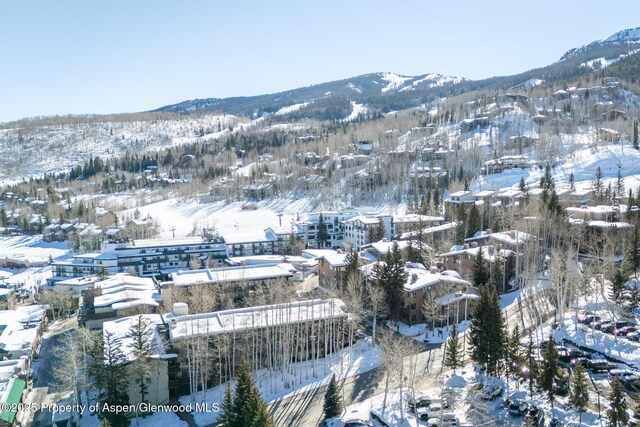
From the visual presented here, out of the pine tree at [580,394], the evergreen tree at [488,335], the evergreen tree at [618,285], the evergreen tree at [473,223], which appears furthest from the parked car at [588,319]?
the evergreen tree at [473,223]

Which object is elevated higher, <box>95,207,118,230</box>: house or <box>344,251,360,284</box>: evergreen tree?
<box>344,251,360,284</box>: evergreen tree

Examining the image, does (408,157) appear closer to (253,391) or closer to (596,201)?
(596,201)

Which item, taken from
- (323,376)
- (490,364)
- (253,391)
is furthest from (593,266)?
(253,391)

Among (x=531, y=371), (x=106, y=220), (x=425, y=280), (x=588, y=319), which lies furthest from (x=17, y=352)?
(x=106, y=220)

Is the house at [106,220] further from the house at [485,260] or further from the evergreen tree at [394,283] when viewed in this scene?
the evergreen tree at [394,283]

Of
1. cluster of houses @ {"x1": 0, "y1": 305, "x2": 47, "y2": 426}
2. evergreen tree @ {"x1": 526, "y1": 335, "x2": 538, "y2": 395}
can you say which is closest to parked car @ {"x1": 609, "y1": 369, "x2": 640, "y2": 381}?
evergreen tree @ {"x1": 526, "y1": 335, "x2": 538, "y2": 395}

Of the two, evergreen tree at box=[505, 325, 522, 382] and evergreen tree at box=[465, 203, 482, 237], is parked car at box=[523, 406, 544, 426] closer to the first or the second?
evergreen tree at box=[505, 325, 522, 382]

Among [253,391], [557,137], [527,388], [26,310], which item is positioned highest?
[557,137]
